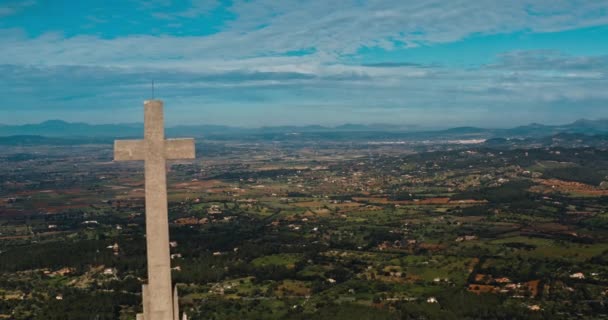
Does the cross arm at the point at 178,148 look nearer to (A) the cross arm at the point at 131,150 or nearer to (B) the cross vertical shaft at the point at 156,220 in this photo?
(B) the cross vertical shaft at the point at 156,220

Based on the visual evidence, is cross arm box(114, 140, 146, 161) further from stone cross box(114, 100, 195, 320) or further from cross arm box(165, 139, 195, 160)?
cross arm box(165, 139, 195, 160)

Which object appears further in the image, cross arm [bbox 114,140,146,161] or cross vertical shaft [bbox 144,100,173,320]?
cross arm [bbox 114,140,146,161]

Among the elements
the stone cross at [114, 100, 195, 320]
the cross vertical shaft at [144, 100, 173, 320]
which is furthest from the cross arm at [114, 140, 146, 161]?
the cross vertical shaft at [144, 100, 173, 320]

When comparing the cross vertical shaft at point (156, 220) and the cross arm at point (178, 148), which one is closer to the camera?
the cross vertical shaft at point (156, 220)

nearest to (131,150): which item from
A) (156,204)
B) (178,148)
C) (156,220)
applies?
(178,148)

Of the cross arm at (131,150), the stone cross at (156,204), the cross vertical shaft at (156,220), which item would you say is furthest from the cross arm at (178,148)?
the cross arm at (131,150)

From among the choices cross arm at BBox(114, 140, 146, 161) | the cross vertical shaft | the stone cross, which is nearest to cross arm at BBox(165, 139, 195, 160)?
the stone cross

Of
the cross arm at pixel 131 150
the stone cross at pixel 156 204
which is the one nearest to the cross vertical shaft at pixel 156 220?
the stone cross at pixel 156 204

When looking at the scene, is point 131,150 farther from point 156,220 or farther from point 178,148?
point 156,220
